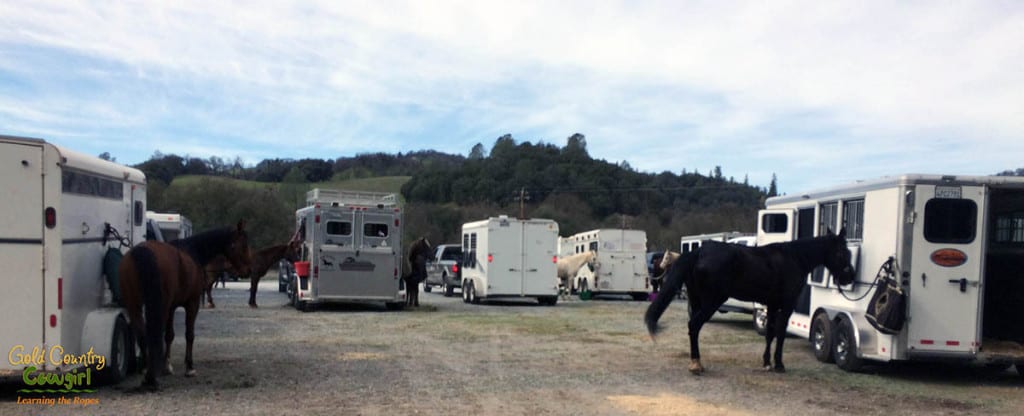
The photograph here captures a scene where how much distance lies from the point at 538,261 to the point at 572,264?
4280 mm

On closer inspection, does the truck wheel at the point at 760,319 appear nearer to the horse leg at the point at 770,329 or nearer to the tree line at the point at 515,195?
the horse leg at the point at 770,329

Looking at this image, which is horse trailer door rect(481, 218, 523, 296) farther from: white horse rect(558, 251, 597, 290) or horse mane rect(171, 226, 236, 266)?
horse mane rect(171, 226, 236, 266)

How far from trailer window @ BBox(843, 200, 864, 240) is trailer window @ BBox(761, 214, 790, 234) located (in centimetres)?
184

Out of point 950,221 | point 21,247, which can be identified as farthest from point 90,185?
point 950,221

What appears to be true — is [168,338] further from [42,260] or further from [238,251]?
[42,260]

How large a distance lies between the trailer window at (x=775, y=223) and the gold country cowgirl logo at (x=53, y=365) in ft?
32.7

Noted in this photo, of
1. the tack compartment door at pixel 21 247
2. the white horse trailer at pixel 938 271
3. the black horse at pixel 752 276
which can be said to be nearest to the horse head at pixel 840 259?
the black horse at pixel 752 276

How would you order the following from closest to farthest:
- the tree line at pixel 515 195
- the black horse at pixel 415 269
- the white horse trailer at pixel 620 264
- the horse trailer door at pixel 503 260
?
the black horse at pixel 415 269 < the horse trailer door at pixel 503 260 < the white horse trailer at pixel 620 264 < the tree line at pixel 515 195

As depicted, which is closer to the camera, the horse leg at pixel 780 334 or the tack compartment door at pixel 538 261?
the horse leg at pixel 780 334

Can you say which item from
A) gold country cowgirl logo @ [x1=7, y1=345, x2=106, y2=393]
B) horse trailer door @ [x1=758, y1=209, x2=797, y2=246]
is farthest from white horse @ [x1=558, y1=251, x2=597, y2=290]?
gold country cowgirl logo @ [x1=7, y1=345, x2=106, y2=393]

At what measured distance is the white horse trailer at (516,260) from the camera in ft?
70.1

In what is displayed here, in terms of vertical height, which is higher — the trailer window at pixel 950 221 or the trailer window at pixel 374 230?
the trailer window at pixel 950 221

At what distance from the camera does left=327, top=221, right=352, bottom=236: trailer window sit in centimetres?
1800

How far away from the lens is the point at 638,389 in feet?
27.3
